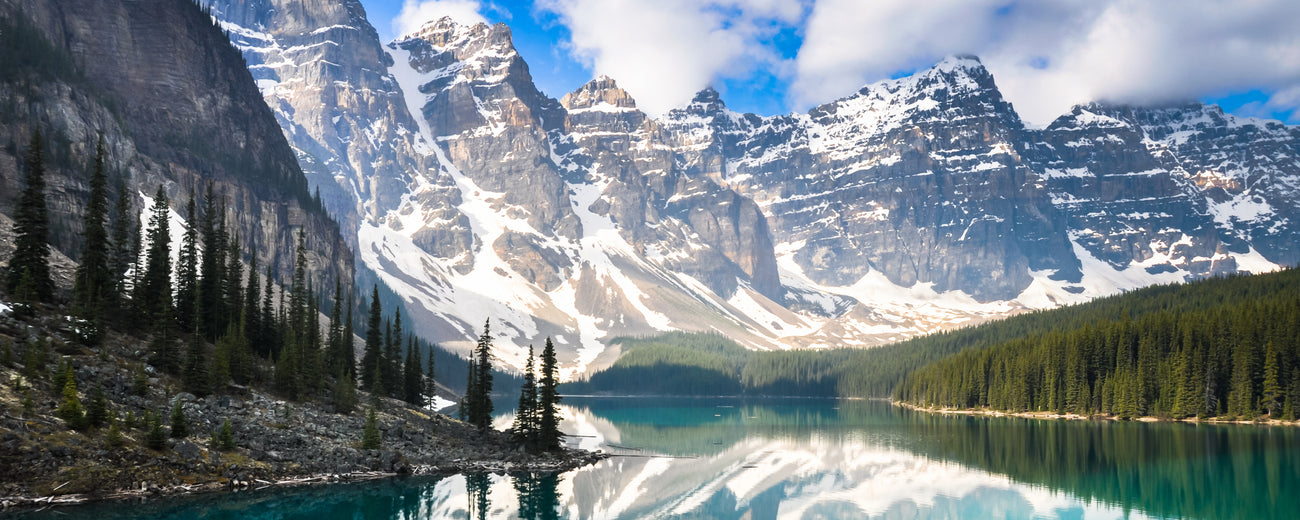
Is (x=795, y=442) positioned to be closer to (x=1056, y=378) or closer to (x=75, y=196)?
(x=1056, y=378)

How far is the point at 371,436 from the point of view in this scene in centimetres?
7400

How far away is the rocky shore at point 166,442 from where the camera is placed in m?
52.5

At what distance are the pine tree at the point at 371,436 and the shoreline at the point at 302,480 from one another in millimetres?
2809

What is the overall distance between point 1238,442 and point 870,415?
83109mm

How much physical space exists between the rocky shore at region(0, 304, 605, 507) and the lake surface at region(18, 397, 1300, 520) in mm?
1945

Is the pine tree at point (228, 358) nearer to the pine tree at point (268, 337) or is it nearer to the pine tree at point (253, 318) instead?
the pine tree at point (253, 318)

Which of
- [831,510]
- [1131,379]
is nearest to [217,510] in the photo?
[831,510]

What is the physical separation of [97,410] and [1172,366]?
394ft

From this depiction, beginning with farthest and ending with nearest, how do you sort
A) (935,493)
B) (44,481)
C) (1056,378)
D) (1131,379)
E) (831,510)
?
1. (1056,378)
2. (1131,379)
3. (935,493)
4. (831,510)
5. (44,481)

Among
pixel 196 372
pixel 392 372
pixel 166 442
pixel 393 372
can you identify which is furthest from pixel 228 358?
pixel 393 372

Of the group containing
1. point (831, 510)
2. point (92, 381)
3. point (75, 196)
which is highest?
point (75, 196)

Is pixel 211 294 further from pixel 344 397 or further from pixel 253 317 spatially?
pixel 344 397

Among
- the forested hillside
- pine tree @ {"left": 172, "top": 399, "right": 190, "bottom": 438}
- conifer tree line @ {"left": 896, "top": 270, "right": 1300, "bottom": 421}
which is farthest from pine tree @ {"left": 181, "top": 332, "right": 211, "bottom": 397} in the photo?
the forested hillside

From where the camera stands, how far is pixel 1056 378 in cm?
14438
